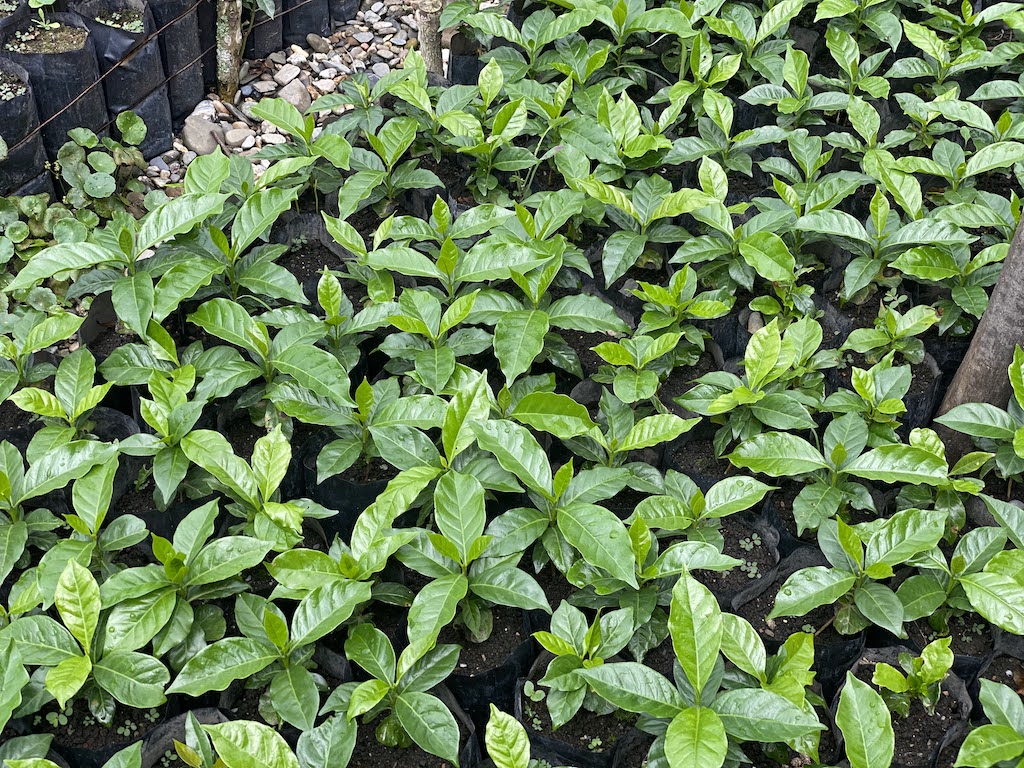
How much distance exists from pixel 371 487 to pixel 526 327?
22.7 inches

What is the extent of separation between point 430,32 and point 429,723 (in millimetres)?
3231

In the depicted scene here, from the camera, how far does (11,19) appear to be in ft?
13.5

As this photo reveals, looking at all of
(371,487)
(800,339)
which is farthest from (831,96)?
(371,487)

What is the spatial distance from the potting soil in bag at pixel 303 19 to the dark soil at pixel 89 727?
3.99 meters

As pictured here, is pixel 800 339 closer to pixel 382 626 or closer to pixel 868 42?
pixel 382 626

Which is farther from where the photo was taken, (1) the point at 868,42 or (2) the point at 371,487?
(1) the point at 868,42

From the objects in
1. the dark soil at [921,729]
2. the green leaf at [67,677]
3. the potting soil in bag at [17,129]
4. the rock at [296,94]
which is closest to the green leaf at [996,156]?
the dark soil at [921,729]

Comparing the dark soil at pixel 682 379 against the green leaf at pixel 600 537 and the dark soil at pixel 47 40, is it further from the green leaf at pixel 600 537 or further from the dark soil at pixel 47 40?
the dark soil at pixel 47 40

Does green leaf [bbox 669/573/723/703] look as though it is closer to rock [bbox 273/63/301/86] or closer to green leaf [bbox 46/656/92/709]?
green leaf [bbox 46/656/92/709]

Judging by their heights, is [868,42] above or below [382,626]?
above

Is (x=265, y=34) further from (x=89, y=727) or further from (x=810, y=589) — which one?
(x=810, y=589)

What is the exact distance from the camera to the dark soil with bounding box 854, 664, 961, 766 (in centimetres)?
214

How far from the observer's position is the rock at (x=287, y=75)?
5168mm

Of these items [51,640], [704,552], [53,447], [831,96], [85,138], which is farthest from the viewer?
[85,138]
